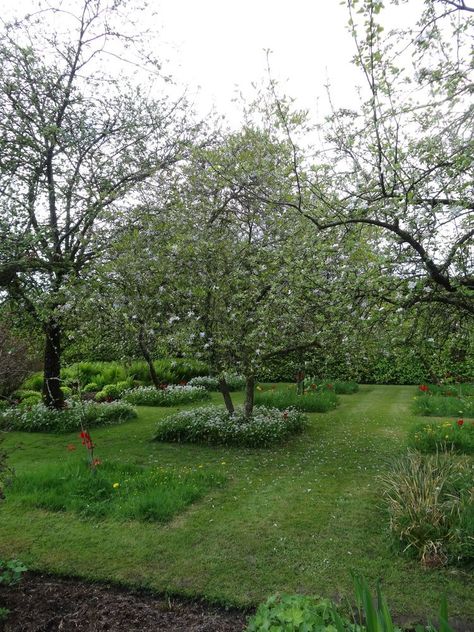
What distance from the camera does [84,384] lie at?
1516 cm

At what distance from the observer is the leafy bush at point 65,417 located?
9.76m

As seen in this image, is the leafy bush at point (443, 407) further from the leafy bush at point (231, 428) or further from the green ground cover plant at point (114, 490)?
the green ground cover plant at point (114, 490)

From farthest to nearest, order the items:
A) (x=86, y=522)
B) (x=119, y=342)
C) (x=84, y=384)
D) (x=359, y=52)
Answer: (x=84, y=384) → (x=119, y=342) → (x=86, y=522) → (x=359, y=52)

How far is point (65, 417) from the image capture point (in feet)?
32.8

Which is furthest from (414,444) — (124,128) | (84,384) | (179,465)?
(84,384)

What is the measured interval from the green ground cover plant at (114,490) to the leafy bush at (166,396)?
625 centimetres

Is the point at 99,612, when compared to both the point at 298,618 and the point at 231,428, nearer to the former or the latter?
the point at 298,618

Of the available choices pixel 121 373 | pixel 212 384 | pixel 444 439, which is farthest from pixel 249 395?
pixel 121 373

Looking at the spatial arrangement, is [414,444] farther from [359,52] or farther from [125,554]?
[359,52]

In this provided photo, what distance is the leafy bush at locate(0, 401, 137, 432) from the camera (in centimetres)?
976

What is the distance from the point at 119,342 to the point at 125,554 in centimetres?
465

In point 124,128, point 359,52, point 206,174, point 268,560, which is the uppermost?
point 124,128

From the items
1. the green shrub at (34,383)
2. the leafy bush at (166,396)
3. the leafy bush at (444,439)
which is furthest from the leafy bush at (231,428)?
the green shrub at (34,383)

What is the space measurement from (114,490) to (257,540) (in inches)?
72.8
